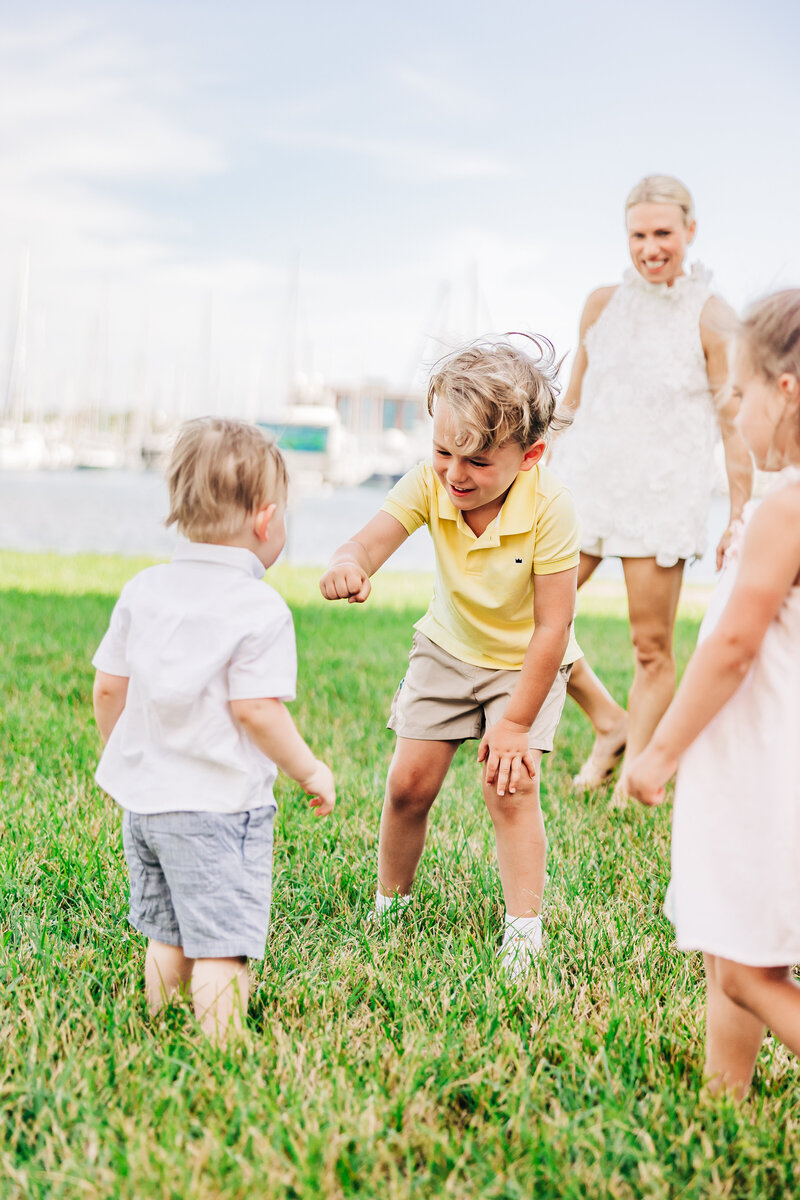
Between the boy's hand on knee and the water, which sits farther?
the water

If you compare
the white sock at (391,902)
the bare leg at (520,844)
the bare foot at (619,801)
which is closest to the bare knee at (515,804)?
the bare leg at (520,844)

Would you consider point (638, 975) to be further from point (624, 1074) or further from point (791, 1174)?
point (791, 1174)

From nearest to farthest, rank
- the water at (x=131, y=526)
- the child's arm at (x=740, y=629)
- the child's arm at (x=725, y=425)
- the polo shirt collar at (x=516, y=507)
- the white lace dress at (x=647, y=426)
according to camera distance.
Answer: the child's arm at (x=740, y=629), the polo shirt collar at (x=516, y=507), the child's arm at (x=725, y=425), the white lace dress at (x=647, y=426), the water at (x=131, y=526)

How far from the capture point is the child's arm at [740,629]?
153 centimetres

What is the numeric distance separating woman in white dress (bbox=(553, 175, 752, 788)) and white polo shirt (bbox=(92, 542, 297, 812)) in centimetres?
203

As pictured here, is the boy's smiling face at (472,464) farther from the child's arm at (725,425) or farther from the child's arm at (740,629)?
the child's arm at (725,425)

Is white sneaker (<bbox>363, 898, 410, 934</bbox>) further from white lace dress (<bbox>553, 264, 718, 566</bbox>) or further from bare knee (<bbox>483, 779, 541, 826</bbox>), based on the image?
white lace dress (<bbox>553, 264, 718, 566</bbox>)

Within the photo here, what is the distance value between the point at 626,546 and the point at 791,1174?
2.32 m

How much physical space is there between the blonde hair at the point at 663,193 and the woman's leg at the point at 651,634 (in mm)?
1189

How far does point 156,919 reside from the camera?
201 centimetres

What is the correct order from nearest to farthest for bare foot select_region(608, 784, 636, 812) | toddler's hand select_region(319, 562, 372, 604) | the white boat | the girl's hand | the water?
the girl's hand, toddler's hand select_region(319, 562, 372, 604), bare foot select_region(608, 784, 636, 812), the water, the white boat

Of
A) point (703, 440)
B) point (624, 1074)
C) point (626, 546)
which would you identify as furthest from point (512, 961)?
point (703, 440)

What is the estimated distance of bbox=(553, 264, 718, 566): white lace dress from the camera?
3619 millimetres

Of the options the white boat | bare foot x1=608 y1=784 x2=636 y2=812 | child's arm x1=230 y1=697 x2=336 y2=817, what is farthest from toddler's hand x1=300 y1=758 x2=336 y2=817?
the white boat
